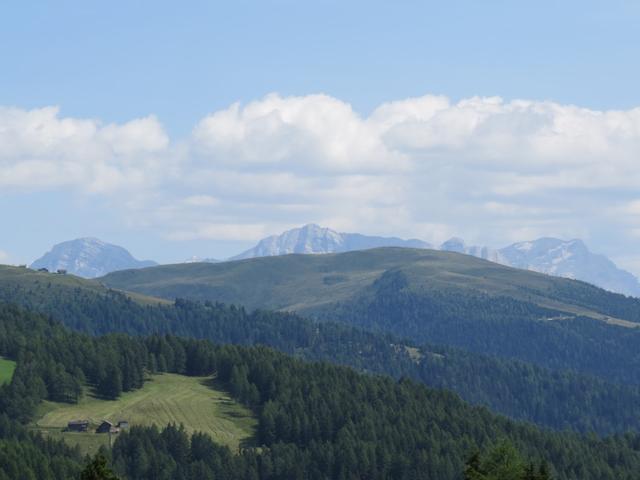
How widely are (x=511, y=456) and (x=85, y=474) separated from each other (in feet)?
218

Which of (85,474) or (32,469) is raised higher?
(85,474)

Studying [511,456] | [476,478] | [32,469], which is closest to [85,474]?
[476,478]


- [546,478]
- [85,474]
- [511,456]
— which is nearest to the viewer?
[85,474]

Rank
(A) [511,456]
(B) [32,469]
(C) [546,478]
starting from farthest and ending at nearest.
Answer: (B) [32,469] < (A) [511,456] < (C) [546,478]

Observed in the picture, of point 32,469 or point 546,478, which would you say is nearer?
point 546,478

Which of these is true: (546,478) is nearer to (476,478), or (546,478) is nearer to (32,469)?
(476,478)

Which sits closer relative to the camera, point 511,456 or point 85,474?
point 85,474

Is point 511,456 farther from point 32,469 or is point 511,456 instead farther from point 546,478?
point 32,469

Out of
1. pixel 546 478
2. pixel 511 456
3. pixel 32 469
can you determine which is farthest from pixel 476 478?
pixel 32 469

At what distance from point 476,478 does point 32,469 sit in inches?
4139

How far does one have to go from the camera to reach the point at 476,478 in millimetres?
110062

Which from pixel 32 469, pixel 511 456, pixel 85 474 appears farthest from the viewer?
pixel 32 469

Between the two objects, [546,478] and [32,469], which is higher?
[546,478]

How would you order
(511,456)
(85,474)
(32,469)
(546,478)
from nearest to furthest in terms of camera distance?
(85,474) → (546,478) → (511,456) → (32,469)
